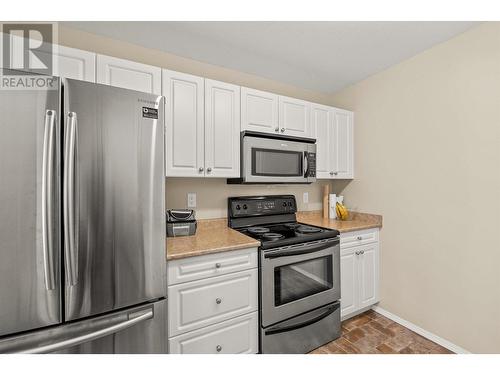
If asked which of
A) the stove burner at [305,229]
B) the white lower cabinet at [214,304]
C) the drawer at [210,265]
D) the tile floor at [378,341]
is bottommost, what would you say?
the tile floor at [378,341]

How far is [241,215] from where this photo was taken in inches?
89.4

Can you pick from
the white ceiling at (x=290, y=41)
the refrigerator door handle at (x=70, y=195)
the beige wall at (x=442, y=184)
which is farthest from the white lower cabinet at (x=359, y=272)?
the refrigerator door handle at (x=70, y=195)

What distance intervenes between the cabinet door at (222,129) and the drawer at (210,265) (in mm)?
694

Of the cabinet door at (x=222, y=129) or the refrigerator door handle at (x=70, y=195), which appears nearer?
the refrigerator door handle at (x=70, y=195)

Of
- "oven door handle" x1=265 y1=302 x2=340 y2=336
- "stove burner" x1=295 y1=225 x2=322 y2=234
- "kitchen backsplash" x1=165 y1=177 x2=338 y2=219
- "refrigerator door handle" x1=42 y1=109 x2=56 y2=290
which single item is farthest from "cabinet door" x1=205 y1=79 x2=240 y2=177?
"oven door handle" x1=265 y1=302 x2=340 y2=336

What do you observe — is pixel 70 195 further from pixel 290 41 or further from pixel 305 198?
pixel 305 198

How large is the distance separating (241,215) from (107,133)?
1366mm

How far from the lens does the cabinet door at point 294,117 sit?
90.1 inches

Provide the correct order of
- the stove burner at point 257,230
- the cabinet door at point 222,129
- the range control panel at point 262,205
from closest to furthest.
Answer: the cabinet door at point 222,129
the stove burner at point 257,230
the range control panel at point 262,205

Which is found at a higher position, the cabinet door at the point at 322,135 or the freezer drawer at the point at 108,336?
the cabinet door at the point at 322,135

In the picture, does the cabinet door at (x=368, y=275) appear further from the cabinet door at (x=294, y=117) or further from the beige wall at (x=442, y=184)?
the cabinet door at (x=294, y=117)

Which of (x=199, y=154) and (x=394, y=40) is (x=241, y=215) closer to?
(x=199, y=154)

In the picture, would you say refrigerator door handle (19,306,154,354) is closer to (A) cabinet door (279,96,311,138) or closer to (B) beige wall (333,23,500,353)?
(A) cabinet door (279,96,311,138)

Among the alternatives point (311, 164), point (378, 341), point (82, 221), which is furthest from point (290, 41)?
point (378, 341)
